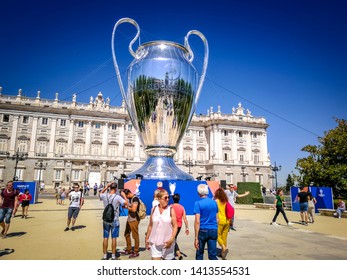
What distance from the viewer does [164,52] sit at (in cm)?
1066

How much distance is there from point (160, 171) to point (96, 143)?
35.6 m

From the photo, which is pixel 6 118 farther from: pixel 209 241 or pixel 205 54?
pixel 209 241

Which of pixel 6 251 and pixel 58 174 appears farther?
pixel 58 174

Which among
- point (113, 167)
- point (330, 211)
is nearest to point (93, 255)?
point (330, 211)

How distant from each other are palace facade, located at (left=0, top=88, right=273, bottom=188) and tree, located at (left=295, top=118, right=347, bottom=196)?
2189cm

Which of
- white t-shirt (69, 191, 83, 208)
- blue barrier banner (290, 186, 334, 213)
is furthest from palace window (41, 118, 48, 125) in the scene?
blue barrier banner (290, 186, 334, 213)

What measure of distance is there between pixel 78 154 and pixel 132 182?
35.3 meters

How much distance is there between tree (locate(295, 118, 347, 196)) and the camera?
16.8m

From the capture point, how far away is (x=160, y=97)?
34.3 feet

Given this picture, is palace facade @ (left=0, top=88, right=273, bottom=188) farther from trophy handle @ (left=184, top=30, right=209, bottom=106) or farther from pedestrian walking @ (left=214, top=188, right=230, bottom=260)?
pedestrian walking @ (left=214, top=188, right=230, bottom=260)

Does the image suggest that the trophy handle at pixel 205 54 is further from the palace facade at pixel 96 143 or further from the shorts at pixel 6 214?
the palace facade at pixel 96 143

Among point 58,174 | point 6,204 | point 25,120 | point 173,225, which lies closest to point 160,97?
point 6,204

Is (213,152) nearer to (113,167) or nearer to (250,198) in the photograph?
(113,167)

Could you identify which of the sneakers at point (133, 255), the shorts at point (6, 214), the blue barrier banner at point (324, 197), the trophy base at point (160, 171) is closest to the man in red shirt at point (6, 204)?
the shorts at point (6, 214)
